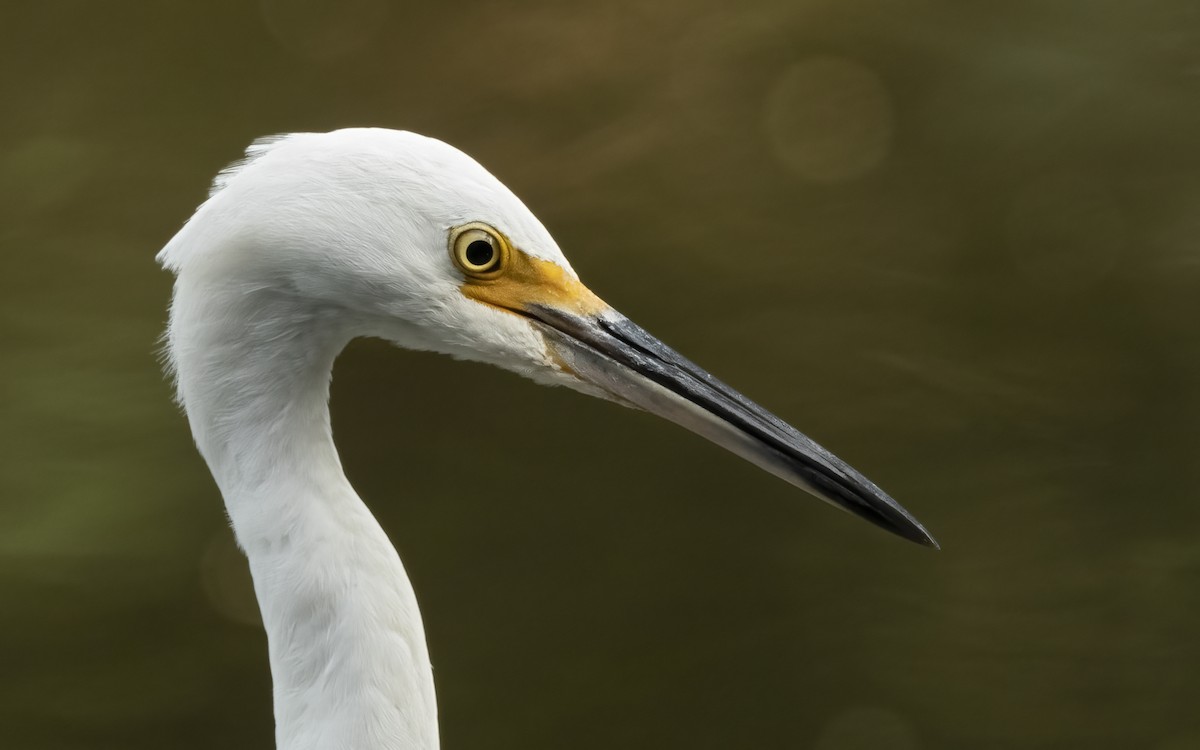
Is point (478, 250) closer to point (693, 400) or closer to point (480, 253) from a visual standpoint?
point (480, 253)

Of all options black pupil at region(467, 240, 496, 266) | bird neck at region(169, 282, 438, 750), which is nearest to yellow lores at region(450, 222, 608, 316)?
black pupil at region(467, 240, 496, 266)

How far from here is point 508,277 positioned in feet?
2.81

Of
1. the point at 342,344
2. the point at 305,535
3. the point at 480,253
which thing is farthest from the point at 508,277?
the point at 305,535

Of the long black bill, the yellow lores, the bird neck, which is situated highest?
the yellow lores

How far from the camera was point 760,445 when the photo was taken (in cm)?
91

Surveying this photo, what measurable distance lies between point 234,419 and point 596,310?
0.99ft

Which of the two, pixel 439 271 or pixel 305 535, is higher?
pixel 439 271

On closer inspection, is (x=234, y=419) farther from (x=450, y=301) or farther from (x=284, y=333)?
(x=450, y=301)

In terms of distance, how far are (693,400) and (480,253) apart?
217 millimetres

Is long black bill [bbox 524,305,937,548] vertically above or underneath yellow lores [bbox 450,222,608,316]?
underneath

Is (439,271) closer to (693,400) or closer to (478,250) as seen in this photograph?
(478,250)

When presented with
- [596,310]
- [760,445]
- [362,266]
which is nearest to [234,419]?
[362,266]

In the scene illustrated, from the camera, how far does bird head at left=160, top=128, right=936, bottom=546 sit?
80 centimetres

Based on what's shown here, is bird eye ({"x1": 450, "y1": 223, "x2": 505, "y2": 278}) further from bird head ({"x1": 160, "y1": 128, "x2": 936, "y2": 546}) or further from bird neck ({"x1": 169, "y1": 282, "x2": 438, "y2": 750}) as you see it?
bird neck ({"x1": 169, "y1": 282, "x2": 438, "y2": 750})
